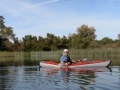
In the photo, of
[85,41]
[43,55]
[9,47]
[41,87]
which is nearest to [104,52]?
[43,55]

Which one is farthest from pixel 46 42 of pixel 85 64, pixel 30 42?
pixel 85 64

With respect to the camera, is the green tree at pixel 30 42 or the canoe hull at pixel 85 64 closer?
the canoe hull at pixel 85 64

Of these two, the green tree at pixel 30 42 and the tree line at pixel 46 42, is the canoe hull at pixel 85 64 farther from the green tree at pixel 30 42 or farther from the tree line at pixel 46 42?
the green tree at pixel 30 42

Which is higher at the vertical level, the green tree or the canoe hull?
the green tree

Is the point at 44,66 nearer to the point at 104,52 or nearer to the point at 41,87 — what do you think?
the point at 41,87

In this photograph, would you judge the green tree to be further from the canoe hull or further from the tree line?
the canoe hull

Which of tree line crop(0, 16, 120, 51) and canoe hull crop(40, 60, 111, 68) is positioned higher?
tree line crop(0, 16, 120, 51)

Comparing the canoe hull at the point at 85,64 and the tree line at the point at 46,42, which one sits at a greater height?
the tree line at the point at 46,42

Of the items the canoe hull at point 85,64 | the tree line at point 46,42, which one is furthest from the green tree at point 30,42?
the canoe hull at point 85,64

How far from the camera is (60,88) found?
955cm

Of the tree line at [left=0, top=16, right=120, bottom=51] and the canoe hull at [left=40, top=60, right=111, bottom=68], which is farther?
the tree line at [left=0, top=16, right=120, bottom=51]

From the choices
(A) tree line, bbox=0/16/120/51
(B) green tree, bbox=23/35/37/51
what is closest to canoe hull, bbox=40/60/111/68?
(A) tree line, bbox=0/16/120/51

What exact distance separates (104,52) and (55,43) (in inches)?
995

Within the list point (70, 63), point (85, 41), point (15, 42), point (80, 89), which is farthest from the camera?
point (15, 42)
